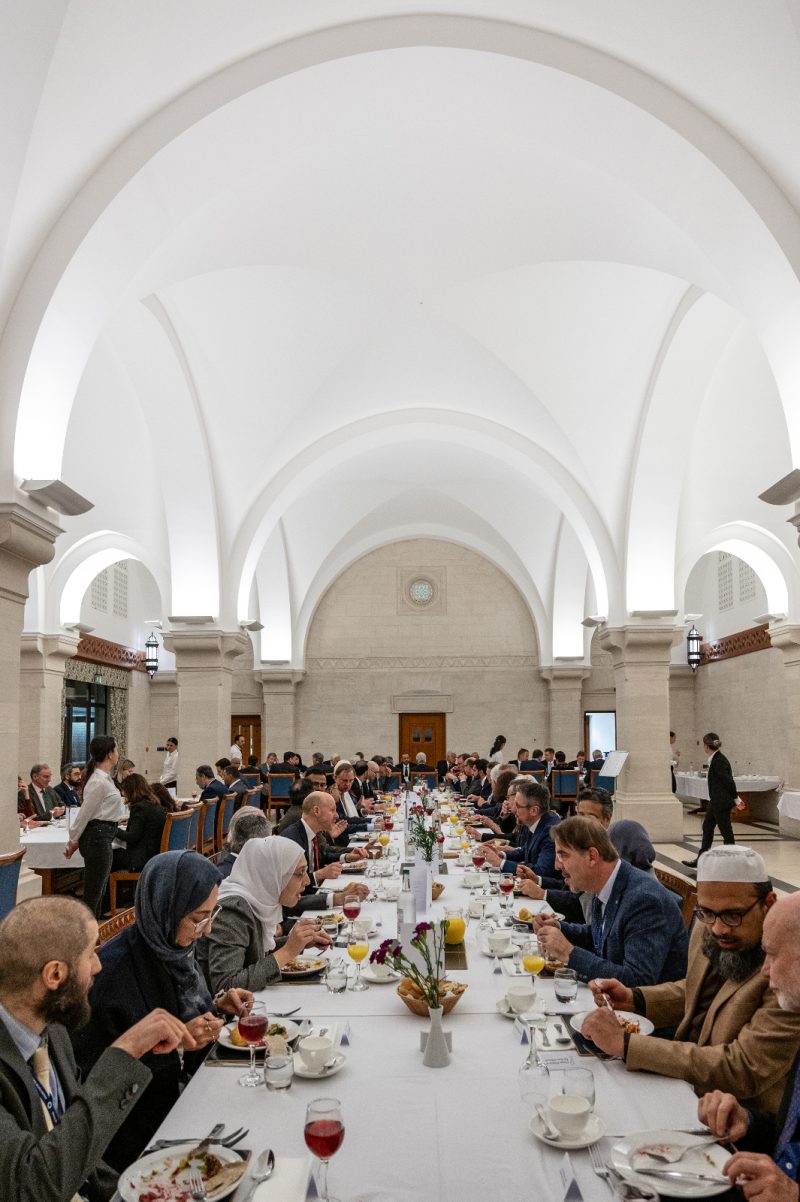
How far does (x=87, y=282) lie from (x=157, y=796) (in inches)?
177

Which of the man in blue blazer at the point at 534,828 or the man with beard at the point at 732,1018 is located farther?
the man in blue blazer at the point at 534,828

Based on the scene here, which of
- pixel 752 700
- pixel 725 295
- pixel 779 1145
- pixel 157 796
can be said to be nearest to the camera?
pixel 779 1145

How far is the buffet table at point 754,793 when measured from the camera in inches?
554

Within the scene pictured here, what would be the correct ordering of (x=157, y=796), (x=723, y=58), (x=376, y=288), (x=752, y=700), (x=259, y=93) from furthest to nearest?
(x=752, y=700) < (x=376, y=288) < (x=157, y=796) < (x=259, y=93) < (x=723, y=58)

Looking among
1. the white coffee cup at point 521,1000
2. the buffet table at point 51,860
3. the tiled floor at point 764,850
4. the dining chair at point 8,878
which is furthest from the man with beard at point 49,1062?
the tiled floor at point 764,850

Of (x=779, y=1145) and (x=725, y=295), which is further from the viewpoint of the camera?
(x=725, y=295)

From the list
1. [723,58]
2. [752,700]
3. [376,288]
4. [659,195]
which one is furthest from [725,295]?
[752,700]

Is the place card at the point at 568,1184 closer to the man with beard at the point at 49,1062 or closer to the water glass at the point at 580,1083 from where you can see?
the water glass at the point at 580,1083

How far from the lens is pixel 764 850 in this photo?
11.4 meters

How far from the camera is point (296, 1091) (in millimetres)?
2297

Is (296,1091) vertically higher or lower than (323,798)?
lower

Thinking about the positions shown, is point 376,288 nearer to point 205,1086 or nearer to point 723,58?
point 723,58

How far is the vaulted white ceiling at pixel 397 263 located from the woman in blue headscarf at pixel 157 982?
3449mm

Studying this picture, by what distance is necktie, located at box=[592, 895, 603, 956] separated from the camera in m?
3.53
